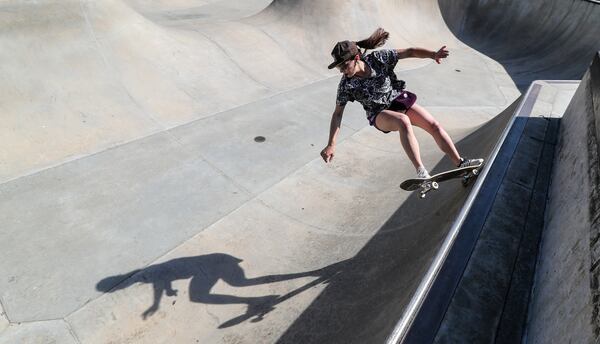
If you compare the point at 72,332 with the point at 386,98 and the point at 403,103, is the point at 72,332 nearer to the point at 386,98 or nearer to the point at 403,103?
the point at 386,98

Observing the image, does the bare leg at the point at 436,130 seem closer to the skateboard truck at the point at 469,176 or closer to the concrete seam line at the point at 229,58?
the skateboard truck at the point at 469,176

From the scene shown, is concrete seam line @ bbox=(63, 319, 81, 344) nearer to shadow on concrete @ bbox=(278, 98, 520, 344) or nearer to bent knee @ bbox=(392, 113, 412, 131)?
shadow on concrete @ bbox=(278, 98, 520, 344)

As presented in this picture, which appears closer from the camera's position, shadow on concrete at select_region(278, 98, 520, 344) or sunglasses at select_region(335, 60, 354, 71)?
shadow on concrete at select_region(278, 98, 520, 344)

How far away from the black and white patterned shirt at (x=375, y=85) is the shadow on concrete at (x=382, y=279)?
1587 mm

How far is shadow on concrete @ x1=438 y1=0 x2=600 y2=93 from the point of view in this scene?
1482cm

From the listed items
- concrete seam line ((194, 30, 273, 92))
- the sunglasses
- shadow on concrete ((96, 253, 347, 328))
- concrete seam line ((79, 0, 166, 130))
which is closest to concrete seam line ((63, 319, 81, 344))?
shadow on concrete ((96, 253, 347, 328))


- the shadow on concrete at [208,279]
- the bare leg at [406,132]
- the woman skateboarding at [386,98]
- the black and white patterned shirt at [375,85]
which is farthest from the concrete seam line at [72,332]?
the bare leg at [406,132]

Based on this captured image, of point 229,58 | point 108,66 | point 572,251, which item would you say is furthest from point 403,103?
point 229,58

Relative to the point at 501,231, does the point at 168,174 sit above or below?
below

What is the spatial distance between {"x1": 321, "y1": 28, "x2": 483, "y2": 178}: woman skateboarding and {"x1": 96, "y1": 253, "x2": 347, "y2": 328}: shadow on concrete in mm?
1668

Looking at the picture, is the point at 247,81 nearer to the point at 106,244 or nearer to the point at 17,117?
the point at 17,117

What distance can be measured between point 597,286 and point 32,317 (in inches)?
196

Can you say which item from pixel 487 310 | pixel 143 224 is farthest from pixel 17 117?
pixel 487 310

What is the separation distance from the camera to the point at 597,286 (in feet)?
6.71
